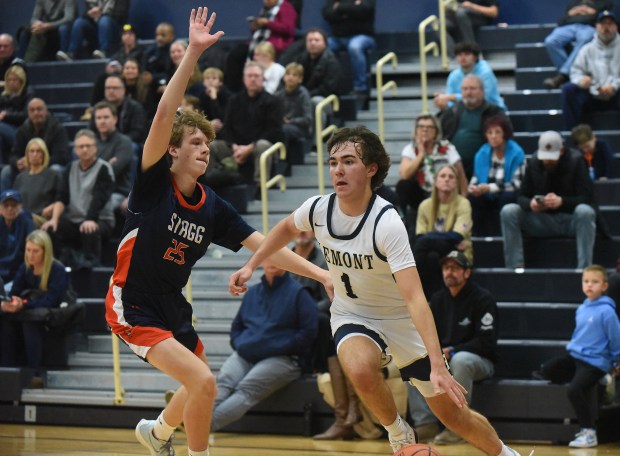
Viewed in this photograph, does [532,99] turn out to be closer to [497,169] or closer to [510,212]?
[497,169]

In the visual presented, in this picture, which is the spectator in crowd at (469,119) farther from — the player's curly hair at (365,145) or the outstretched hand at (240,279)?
the outstretched hand at (240,279)

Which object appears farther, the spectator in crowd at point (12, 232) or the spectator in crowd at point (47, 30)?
the spectator in crowd at point (47, 30)

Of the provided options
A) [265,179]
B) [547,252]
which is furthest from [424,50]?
[547,252]

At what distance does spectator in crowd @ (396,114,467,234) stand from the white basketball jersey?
444cm

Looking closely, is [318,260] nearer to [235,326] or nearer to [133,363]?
[235,326]

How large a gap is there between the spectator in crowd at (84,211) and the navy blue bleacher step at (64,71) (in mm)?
4155

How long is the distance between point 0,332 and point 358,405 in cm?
365

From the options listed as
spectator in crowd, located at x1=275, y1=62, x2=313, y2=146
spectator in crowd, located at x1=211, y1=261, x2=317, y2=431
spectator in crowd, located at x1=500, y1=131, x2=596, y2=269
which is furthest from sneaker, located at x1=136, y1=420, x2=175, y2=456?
spectator in crowd, located at x1=275, y1=62, x2=313, y2=146

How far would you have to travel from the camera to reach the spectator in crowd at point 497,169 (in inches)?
443

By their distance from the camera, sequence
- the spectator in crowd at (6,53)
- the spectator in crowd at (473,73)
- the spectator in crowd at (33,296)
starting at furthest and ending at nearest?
the spectator in crowd at (6,53) → the spectator in crowd at (473,73) → the spectator in crowd at (33,296)

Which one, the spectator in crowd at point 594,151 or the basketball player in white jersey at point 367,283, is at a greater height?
the spectator in crowd at point 594,151

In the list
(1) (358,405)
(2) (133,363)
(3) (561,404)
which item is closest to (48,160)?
(2) (133,363)

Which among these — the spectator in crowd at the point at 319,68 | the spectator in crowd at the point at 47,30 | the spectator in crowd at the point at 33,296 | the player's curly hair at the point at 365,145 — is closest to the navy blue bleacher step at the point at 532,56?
the spectator in crowd at the point at 319,68

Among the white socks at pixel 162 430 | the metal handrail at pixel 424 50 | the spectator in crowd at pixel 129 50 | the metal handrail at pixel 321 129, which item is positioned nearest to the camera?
the white socks at pixel 162 430
